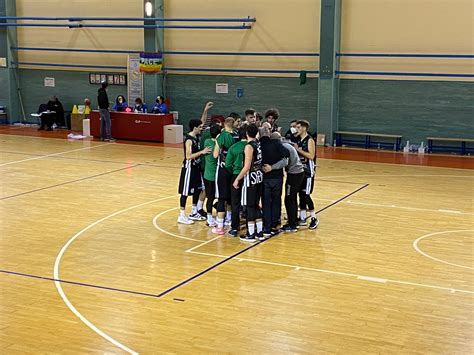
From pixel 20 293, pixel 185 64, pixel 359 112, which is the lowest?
pixel 20 293

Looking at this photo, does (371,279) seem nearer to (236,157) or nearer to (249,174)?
(249,174)

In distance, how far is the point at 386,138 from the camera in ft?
73.4

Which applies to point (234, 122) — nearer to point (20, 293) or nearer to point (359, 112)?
point (20, 293)

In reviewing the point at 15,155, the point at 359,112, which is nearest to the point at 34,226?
the point at 15,155

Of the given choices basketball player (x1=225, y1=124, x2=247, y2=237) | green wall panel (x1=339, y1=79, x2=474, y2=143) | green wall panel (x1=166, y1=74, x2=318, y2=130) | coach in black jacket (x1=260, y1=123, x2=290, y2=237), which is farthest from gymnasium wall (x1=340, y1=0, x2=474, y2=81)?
basketball player (x1=225, y1=124, x2=247, y2=237)

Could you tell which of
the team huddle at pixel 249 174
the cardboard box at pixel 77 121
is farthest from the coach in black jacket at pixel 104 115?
the team huddle at pixel 249 174

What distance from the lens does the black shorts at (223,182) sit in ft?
37.0

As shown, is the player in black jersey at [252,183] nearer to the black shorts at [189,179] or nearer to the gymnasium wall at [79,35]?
the black shorts at [189,179]

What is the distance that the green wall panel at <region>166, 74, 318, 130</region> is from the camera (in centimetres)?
2341

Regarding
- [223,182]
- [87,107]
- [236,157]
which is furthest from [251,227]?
[87,107]

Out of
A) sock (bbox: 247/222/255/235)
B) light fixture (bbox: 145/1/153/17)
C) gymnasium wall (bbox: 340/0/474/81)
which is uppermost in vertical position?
light fixture (bbox: 145/1/153/17)

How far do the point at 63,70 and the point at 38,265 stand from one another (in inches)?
→ 739

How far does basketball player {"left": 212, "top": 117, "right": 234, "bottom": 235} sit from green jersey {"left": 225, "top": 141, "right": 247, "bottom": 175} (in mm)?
204

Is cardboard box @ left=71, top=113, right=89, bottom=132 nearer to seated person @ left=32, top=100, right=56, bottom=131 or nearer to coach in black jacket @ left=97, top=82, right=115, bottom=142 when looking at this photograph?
seated person @ left=32, top=100, right=56, bottom=131
